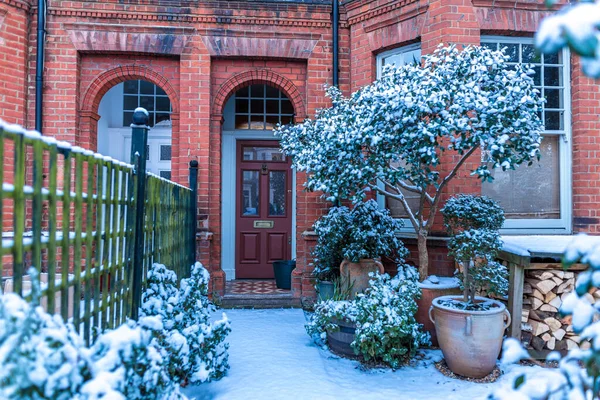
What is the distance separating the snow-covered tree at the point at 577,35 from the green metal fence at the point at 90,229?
163 cm

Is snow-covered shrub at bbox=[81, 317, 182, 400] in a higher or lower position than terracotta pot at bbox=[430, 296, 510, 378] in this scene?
higher

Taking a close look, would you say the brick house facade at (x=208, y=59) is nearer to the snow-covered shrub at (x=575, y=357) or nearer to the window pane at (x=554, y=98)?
the window pane at (x=554, y=98)

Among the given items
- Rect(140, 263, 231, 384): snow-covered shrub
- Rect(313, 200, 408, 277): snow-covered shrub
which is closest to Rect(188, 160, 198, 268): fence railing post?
Rect(140, 263, 231, 384): snow-covered shrub

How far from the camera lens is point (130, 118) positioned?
25.5ft

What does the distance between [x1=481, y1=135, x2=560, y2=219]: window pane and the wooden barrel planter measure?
9.15 ft

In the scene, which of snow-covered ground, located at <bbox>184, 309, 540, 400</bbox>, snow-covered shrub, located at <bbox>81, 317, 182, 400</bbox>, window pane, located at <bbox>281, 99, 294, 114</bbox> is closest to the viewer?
snow-covered shrub, located at <bbox>81, 317, 182, 400</bbox>

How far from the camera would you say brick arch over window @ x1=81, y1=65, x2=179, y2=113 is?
252 inches

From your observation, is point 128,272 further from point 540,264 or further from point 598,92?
point 598,92

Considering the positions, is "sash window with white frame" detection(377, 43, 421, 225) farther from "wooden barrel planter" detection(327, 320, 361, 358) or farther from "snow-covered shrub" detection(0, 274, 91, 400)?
"snow-covered shrub" detection(0, 274, 91, 400)

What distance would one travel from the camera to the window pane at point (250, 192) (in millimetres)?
8031

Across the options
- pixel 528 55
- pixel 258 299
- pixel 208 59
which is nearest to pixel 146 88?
pixel 208 59

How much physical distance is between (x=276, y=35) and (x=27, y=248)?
5.67 meters

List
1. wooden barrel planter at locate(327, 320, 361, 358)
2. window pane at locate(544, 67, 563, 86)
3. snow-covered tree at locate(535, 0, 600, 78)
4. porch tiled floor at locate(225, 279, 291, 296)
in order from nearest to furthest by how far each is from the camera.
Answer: snow-covered tree at locate(535, 0, 600, 78)
wooden barrel planter at locate(327, 320, 361, 358)
window pane at locate(544, 67, 563, 86)
porch tiled floor at locate(225, 279, 291, 296)

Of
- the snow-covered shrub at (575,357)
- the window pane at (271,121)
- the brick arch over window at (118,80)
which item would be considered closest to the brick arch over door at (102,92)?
the brick arch over window at (118,80)
